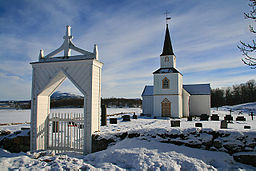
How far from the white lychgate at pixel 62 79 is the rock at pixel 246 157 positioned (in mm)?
5237

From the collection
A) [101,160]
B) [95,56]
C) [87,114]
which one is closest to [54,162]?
[101,160]

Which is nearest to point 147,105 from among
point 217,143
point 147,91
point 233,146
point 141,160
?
point 147,91

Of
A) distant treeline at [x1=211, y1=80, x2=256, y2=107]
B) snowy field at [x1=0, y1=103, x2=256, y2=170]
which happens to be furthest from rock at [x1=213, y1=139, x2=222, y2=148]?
distant treeline at [x1=211, y1=80, x2=256, y2=107]

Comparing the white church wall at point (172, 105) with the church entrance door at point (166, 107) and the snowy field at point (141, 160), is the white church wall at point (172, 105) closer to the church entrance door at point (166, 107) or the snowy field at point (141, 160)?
the church entrance door at point (166, 107)

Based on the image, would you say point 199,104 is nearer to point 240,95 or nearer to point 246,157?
point 246,157

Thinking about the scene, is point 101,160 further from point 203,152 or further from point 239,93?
point 239,93

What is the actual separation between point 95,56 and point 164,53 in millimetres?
21547

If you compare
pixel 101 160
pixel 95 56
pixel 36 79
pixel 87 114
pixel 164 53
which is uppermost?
pixel 164 53

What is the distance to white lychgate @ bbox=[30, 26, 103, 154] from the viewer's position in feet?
25.7

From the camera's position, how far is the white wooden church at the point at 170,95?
26.5 m

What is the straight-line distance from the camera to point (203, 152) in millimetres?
6297

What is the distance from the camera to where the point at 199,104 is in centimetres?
3088

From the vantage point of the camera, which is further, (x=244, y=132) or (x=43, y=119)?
(x=43, y=119)

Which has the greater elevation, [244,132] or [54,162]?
[244,132]
